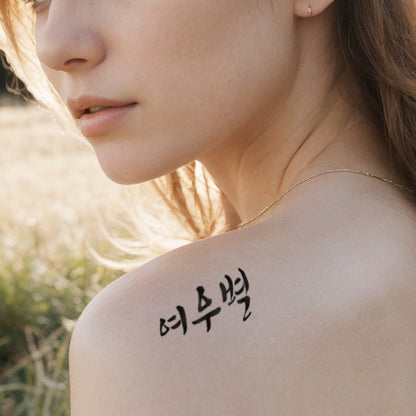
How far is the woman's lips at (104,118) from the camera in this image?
1.53 meters

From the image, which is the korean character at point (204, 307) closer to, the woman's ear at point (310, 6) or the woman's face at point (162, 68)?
the woman's face at point (162, 68)

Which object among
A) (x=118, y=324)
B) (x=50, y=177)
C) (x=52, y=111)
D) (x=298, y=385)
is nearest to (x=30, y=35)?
(x=52, y=111)

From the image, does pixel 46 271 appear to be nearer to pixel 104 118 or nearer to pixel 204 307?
pixel 104 118

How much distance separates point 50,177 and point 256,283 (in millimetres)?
6398

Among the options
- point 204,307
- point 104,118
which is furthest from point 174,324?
point 104,118

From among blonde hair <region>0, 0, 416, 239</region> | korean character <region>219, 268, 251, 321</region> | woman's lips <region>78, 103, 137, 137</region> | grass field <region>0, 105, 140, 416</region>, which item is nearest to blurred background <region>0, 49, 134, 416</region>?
grass field <region>0, 105, 140, 416</region>

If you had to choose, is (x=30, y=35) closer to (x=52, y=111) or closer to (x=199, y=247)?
(x=52, y=111)

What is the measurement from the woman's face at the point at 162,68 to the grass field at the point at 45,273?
1342mm

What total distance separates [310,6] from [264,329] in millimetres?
819

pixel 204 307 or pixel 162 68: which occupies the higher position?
pixel 162 68

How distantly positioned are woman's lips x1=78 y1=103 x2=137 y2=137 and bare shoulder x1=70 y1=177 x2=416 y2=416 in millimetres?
385

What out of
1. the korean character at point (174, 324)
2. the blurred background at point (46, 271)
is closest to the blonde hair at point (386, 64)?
the korean character at point (174, 324)

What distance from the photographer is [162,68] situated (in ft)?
4.88

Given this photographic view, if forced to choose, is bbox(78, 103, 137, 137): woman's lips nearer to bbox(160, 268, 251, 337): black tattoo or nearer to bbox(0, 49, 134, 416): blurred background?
bbox(160, 268, 251, 337): black tattoo
